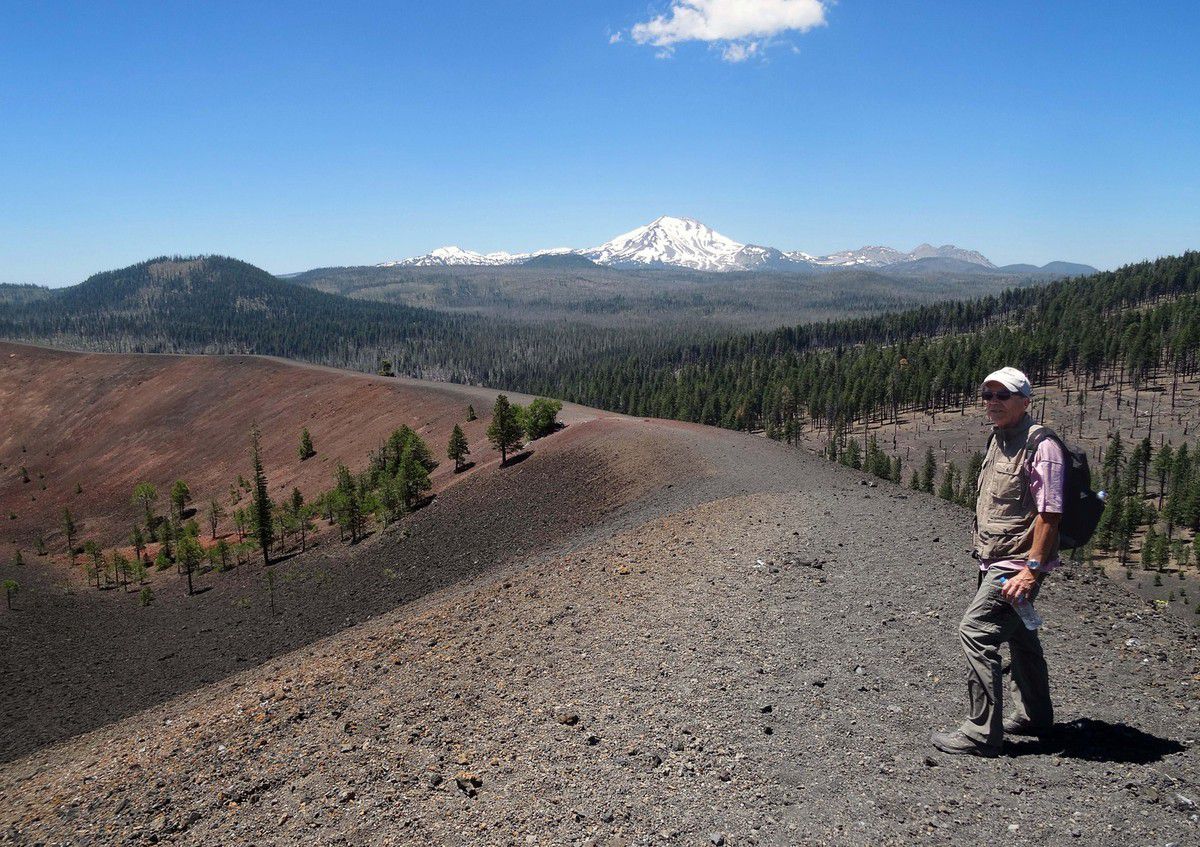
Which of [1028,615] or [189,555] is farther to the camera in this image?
[189,555]

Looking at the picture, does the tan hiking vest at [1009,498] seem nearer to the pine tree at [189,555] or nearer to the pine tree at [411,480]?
the pine tree at [411,480]

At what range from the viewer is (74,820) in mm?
10602

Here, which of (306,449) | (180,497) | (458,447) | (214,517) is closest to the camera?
(458,447)

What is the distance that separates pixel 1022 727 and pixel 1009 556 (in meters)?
2.22

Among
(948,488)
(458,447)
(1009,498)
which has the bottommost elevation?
(948,488)

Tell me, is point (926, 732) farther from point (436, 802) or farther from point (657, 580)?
point (657, 580)

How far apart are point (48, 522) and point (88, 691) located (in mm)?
53509

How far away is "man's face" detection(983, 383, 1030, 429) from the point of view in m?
6.68

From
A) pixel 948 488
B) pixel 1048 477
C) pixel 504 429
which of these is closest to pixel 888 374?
pixel 948 488

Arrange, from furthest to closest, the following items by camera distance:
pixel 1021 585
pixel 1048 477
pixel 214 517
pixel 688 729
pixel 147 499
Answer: pixel 147 499
pixel 214 517
pixel 688 729
pixel 1021 585
pixel 1048 477

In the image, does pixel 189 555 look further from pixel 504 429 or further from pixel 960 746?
pixel 960 746

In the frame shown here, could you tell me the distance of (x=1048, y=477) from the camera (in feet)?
20.6

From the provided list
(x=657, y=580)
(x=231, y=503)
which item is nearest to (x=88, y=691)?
(x=657, y=580)

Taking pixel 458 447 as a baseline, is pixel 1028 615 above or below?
above
